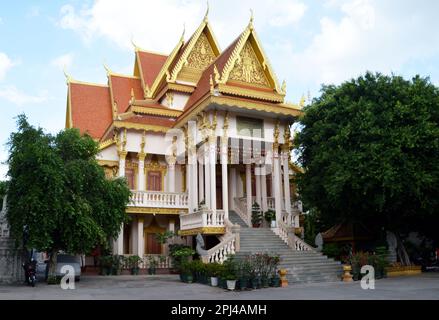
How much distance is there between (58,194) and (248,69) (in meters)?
10.3

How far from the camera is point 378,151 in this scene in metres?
15.3

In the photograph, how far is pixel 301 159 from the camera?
19609 millimetres

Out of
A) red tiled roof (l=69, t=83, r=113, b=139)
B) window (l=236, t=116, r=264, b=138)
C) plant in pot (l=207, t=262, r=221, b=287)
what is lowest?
plant in pot (l=207, t=262, r=221, b=287)

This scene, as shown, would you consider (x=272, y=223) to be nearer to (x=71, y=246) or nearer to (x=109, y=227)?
(x=109, y=227)

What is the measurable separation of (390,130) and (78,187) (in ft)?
34.1

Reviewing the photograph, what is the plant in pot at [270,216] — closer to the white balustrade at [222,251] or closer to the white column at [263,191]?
the white column at [263,191]

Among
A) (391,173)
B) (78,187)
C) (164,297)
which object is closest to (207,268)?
(164,297)

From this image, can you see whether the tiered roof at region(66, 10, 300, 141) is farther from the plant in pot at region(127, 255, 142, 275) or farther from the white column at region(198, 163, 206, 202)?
the plant in pot at region(127, 255, 142, 275)

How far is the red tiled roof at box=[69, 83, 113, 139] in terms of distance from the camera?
23.5 m

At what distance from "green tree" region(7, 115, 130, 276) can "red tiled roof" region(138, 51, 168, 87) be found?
34.4 ft

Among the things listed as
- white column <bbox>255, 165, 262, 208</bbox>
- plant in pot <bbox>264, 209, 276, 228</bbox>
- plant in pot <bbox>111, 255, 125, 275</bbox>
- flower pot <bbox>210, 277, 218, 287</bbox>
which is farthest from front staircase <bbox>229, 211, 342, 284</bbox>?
plant in pot <bbox>111, 255, 125, 275</bbox>

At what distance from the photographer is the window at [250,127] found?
19.1 m

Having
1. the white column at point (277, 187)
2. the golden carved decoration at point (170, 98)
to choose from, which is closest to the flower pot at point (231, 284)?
the white column at point (277, 187)

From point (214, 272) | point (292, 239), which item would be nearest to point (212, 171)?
point (292, 239)
